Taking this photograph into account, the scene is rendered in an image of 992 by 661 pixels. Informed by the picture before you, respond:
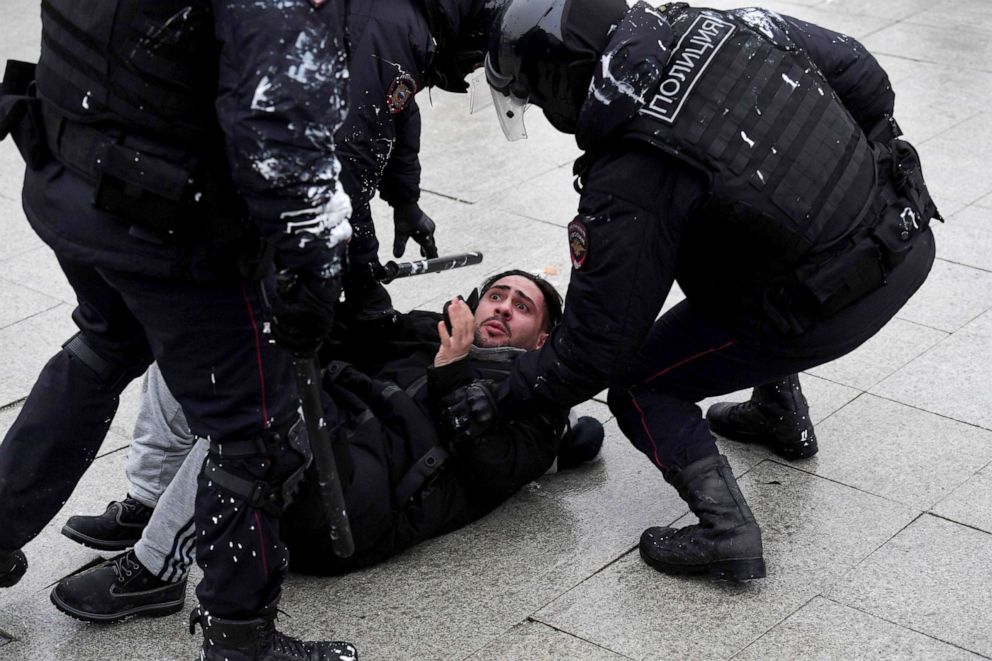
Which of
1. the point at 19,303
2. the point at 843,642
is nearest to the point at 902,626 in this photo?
the point at 843,642

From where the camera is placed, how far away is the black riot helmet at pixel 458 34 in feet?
13.2

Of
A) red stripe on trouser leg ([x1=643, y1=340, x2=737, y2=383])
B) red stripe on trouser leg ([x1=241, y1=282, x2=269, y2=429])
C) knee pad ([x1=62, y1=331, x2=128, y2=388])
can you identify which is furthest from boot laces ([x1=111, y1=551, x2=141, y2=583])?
red stripe on trouser leg ([x1=643, y1=340, x2=737, y2=383])

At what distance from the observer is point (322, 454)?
3.07 meters

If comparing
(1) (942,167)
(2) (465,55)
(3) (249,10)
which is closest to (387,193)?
(2) (465,55)

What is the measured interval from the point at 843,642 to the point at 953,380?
60.0 inches

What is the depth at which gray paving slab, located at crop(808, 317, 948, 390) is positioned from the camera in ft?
15.0

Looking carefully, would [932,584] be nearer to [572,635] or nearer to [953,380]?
[572,635]

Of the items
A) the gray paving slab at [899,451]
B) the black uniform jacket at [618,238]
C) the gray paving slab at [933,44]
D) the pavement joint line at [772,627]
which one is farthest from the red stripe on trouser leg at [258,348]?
the gray paving slab at [933,44]

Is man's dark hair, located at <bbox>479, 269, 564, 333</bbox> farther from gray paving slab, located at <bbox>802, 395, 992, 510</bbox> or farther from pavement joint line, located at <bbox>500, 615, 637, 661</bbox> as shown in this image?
pavement joint line, located at <bbox>500, 615, 637, 661</bbox>

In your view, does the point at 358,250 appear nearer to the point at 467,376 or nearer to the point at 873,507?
the point at 467,376

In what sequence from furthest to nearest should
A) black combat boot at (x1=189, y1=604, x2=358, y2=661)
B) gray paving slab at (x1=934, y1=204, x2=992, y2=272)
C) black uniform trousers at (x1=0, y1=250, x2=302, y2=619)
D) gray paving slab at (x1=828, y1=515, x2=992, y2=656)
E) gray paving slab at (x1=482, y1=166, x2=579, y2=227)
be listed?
gray paving slab at (x1=482, y1=166, x2=579, y2=227) → gray paving slab at (x1=934, y1=204, x2=992, y2=272) → gray paving slab at (x1=828, y1=515, x2=992, y2=656) → black combat boot at (x1=189, y1=604, x2=358, y2=661) → black uniform trousers at (x1=0, y1=250, x2=302, y2=619)

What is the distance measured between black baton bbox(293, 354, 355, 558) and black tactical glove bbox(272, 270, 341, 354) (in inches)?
2.8

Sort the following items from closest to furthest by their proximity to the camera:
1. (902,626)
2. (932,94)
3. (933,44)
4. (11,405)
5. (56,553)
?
(902,626) → (56,553) → (11,405) → (932,94) → (933,44)

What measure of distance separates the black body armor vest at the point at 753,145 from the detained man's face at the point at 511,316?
0.76 metres
